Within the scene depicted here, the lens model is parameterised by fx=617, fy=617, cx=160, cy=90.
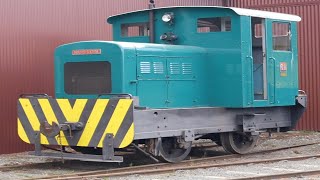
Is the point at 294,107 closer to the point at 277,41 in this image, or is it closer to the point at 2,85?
the point at 277,41

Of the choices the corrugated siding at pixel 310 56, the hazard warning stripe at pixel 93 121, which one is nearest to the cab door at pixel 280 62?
the hazard warning stripe at pixel 93 121

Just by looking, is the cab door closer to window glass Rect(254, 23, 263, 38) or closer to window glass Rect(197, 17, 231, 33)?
window glass Rect(254, 23, 263, 38)

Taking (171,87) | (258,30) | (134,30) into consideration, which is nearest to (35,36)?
(134,30)

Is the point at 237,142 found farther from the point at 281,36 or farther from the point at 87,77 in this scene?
the point at 87,77

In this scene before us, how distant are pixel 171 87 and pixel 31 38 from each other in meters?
3.93

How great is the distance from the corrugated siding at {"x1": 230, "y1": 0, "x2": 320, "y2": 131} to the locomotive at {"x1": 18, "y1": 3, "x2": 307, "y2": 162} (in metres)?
4.80

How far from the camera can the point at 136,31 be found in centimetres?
1255

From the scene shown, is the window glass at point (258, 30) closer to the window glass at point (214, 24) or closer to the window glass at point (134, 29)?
the window glass at point (214, 24)

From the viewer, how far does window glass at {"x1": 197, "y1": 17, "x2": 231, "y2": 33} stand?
11.8m

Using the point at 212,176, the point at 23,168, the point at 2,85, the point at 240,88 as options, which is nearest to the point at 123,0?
the point at 2,85

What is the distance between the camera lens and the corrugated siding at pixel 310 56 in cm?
1816

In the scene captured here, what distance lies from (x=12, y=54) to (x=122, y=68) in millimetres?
3746

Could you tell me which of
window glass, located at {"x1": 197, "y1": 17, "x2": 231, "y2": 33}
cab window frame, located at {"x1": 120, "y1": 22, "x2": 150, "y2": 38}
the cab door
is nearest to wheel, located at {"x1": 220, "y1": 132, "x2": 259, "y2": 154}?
the cab door

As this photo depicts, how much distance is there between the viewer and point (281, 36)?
12.8 m
